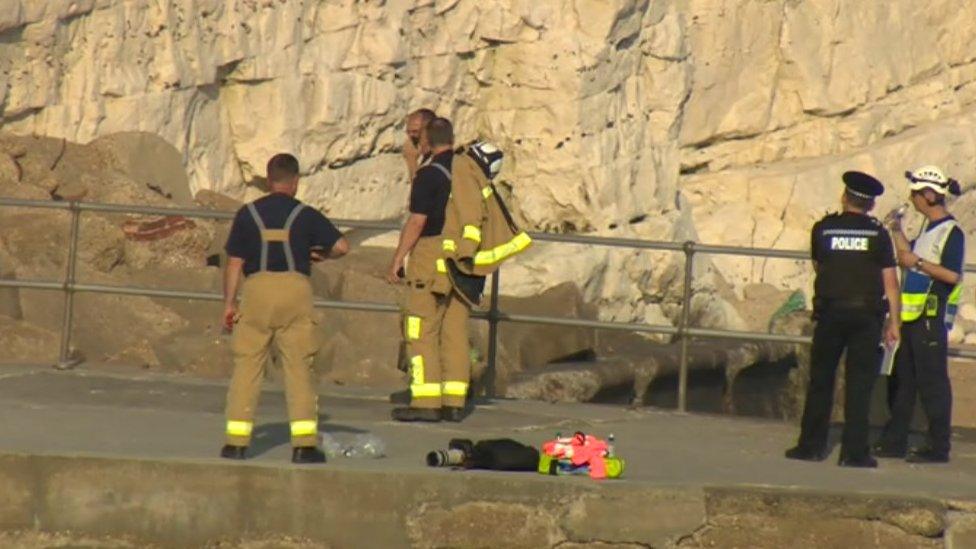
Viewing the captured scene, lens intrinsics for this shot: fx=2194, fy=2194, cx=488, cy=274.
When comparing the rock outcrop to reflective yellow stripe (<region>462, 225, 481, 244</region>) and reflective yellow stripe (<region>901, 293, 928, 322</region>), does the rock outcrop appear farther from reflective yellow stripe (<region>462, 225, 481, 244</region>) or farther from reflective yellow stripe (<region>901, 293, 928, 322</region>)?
reflective yellow stripe (<region>901, 293, 928, 322</region>)

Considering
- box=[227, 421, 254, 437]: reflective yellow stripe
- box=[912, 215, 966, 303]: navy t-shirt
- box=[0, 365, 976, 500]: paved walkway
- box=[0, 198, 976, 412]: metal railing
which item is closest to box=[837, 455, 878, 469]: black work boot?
box=[0, 365, 976, 500]: paved walkway

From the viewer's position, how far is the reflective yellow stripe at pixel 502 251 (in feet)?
40.3

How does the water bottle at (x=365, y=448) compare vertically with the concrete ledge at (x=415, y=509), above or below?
above

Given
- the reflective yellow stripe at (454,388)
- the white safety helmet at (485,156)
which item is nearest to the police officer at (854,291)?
the white safety helmet at (485,156)

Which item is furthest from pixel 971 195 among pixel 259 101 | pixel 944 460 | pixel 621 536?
pixel 621 536


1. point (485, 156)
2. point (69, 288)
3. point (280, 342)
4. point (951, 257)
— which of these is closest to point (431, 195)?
point (485, 156)

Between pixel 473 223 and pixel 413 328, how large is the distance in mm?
672

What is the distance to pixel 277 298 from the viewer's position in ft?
34.3

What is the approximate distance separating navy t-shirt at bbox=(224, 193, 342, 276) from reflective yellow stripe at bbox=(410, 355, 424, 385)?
1.80 metres

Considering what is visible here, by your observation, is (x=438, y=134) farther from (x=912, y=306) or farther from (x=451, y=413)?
(x=912, y=306)

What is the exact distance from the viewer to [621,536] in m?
10.4

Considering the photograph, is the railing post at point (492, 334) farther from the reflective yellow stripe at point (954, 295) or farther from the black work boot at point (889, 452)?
the reflective yellow stripe at point (954, 295)

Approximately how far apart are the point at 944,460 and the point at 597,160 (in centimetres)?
1642

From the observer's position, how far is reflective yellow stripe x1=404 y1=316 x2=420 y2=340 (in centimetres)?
1219
